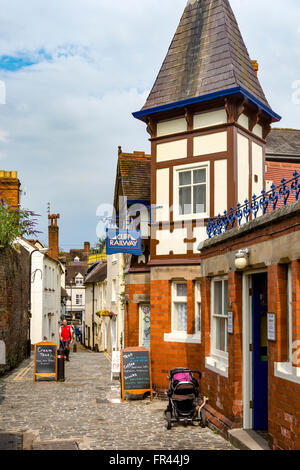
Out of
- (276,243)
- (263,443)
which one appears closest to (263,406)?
(263,443)

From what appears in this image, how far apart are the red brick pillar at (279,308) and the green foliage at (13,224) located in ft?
33.6

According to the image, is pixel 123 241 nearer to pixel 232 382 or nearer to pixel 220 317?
pixel 220 317

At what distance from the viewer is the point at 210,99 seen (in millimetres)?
13086

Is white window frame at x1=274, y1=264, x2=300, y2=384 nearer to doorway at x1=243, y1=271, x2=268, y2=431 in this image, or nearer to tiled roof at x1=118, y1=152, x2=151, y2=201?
doorway at x1=243, y1=271, x2=268, y2=431

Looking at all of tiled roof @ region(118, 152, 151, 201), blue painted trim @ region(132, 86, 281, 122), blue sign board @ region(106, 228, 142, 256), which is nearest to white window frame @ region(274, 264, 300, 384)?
blue painted trim @ region(132, 86, 281, 122)

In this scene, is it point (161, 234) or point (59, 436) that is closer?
point (59, 436)

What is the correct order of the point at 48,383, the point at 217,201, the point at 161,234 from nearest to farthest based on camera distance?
the point at 217,201, the point at 161,234, the point at 48,383

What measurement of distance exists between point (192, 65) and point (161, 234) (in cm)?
487

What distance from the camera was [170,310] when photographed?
13508 millimetres

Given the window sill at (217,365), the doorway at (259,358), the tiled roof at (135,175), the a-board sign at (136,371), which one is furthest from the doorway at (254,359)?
the tiled roof at (135,175)

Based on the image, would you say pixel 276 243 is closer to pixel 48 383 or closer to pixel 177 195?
pixel 177 195

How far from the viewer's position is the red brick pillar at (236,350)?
891 centimetres

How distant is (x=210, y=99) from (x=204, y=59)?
6.06ft
